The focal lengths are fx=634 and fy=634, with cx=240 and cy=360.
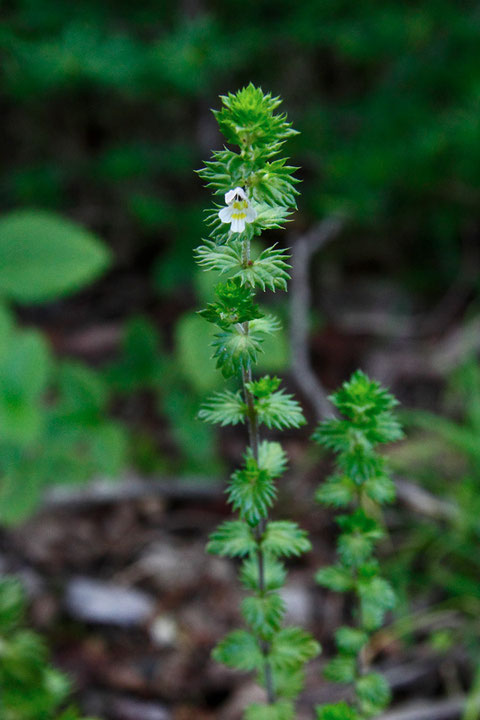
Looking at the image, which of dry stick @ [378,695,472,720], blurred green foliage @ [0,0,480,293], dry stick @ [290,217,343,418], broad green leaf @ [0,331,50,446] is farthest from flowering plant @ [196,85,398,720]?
blurred green foliage @ [0,0,480,293]

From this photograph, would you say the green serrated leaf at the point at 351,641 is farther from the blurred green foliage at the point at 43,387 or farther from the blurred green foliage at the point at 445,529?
the blurred green foliage at the point at 43,387

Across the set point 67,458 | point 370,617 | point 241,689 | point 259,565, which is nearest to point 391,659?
point 241,689

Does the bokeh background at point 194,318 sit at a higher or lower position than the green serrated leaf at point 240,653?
higher

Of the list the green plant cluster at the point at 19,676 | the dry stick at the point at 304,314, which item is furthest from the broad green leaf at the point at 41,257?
the green plant cluster at the point at 19,676

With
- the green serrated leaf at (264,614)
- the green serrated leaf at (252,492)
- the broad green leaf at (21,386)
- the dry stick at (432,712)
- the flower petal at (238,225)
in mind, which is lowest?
the dry stick at (432,712)

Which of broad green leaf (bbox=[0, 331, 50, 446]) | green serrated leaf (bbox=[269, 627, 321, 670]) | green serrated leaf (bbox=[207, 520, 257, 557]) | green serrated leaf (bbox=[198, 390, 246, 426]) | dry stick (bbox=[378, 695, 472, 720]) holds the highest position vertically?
broad green leaf (bbox=[0, 331, 50, 446])

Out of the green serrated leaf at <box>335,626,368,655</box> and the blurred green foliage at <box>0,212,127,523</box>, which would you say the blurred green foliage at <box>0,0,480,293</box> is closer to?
the blurred green foliage at <box>0,212,127,523</box>

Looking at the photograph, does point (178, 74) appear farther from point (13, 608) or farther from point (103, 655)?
point (103, 655)
